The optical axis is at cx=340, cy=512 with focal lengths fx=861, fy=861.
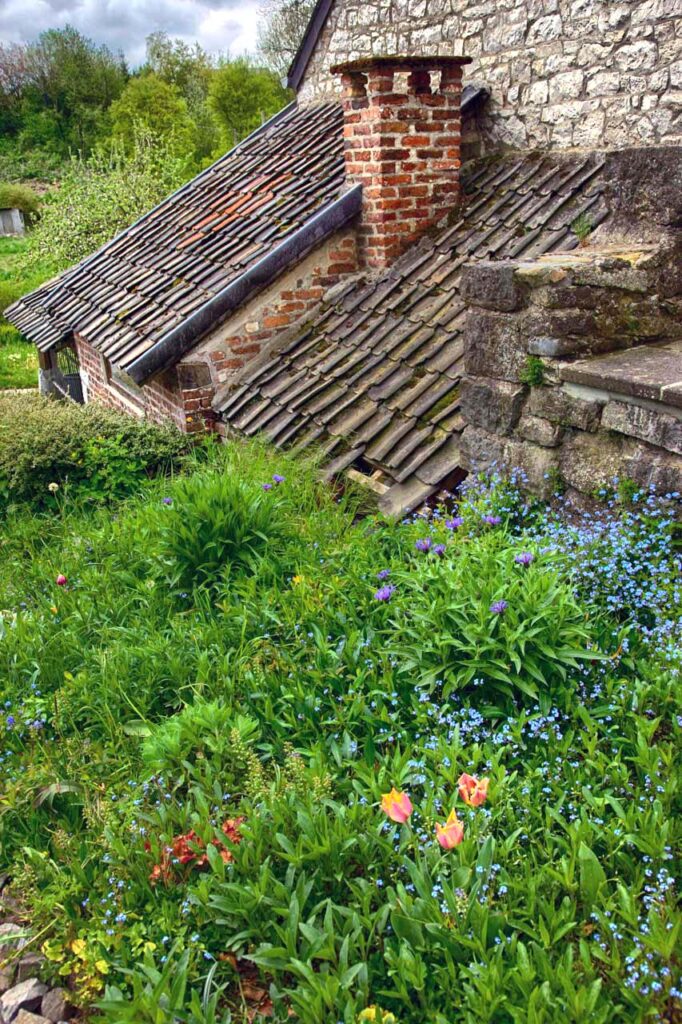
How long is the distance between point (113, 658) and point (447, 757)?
155 centimetres

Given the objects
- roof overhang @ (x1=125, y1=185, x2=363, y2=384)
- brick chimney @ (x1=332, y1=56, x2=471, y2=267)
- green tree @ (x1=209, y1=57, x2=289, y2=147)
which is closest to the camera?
brick chimney @ (x1=332, y1=56, x2=471, y2=267)

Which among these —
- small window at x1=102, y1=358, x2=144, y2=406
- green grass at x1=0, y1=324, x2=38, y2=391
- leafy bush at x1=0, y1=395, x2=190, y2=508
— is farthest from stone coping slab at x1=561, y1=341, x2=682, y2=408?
green grass at x1=0, y1=324, x2=38, y2=391

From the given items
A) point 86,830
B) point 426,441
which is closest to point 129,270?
point 426,441

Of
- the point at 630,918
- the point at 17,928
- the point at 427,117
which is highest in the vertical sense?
the point at 427,117

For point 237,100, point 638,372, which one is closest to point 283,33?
point 237,100

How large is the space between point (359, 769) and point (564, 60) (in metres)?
5.31

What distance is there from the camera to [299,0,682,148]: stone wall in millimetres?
5281

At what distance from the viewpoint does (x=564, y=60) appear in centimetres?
591

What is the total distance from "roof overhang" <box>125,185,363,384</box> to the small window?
1897mm

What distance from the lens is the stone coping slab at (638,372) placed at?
10.0 feet

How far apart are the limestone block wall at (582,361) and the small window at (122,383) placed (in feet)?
16.4

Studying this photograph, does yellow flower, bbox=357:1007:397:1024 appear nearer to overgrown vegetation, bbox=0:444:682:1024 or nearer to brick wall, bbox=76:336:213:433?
overgrown vegetation, bbox=0:444:682:1024

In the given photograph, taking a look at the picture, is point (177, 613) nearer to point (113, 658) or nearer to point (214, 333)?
point (113, 658)

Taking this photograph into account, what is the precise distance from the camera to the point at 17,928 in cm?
257
